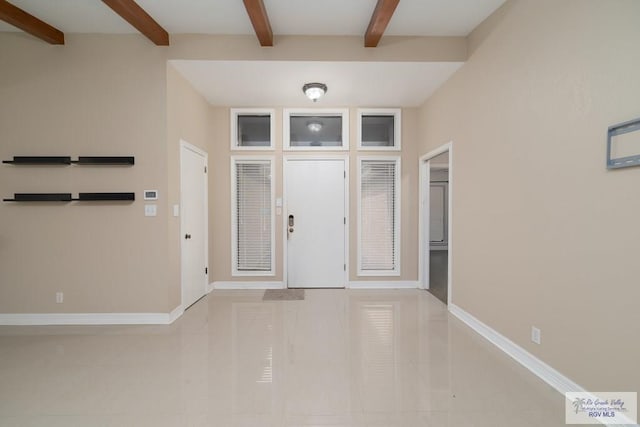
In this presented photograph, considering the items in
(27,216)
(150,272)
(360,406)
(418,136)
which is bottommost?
(360,406)

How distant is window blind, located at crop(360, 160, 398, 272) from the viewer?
448cm

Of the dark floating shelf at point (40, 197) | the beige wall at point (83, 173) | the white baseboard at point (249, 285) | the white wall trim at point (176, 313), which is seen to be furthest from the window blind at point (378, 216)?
the dark floating shelf at point (40, 197)

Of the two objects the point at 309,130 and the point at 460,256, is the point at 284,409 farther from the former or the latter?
the point at 309,130

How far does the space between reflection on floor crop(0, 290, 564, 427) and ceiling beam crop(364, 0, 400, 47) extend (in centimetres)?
294

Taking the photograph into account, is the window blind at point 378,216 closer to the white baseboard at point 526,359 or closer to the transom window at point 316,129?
the transom window at point 316,129

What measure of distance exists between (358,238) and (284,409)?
2.92 meters

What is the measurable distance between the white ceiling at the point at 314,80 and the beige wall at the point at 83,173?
64 centimetres

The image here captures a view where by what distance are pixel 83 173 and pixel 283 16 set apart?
262 cm

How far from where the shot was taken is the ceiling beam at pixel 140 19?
7.99 ft

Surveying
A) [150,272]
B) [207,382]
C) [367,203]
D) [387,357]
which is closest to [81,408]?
[207,382]

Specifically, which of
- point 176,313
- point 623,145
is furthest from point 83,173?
point 623,145

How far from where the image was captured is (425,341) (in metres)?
2.69

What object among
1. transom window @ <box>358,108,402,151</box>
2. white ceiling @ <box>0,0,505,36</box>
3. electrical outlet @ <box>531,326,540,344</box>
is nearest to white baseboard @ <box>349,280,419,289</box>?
transom window @ <box>358,108,402,151</box>

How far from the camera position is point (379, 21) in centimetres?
262
